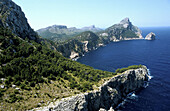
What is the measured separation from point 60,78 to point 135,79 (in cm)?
6352

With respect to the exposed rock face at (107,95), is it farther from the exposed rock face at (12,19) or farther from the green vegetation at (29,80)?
the exposed rock face at (12,19)

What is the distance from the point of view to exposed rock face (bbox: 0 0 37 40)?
309ft

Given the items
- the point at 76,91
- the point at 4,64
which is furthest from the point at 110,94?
the point at 4,64

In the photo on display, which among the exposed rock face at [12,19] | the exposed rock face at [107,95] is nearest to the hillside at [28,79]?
the exposed rock face at [12,19]

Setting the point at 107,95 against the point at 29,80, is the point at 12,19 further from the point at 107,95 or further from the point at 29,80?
the point at 107,95

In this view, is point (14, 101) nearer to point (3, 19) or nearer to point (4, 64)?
point (4, 64)

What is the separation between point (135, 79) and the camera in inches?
3885

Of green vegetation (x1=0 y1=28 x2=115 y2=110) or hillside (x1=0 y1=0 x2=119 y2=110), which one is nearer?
hillside (x1=0 y1=0 x2=119 y2=110)

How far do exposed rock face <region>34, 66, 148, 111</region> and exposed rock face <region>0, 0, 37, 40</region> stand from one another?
76.4 meters

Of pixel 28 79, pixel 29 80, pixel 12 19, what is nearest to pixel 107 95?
pixel 29 80

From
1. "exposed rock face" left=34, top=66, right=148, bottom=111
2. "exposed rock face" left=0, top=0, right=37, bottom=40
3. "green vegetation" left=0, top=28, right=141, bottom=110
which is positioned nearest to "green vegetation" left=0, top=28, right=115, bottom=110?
"green vegetation" left=0, top=28, right=141, bottom=110

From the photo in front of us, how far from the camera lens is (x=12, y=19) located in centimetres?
9844

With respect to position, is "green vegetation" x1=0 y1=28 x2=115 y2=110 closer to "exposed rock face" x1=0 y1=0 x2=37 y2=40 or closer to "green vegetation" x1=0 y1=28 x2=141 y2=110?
"green vegetation" x1=0 y1=28 x2=141 y2=110

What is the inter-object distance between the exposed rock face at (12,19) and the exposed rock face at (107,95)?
3007 inches
